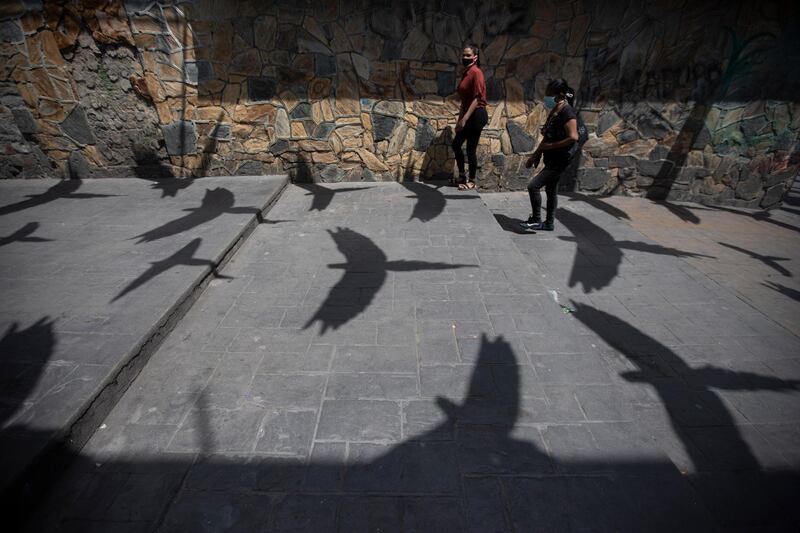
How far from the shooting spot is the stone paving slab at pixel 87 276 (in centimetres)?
197

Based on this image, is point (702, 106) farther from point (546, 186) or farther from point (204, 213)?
point (204, 213)

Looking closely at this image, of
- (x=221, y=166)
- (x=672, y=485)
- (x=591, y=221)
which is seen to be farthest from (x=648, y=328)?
(x=221, y=166)

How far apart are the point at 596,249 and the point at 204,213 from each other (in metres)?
5.15

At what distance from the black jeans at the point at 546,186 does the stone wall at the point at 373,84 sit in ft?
5.32

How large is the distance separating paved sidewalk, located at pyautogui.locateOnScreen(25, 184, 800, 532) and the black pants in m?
2.28

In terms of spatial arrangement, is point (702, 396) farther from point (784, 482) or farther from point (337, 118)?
point (337, 118)

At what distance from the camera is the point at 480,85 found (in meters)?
4.95

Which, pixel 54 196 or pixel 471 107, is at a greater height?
pixel 471 107

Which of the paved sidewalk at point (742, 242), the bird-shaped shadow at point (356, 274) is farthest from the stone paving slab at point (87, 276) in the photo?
the paved sidewalk at point (742, 242)

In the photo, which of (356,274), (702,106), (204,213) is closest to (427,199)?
(356,274)

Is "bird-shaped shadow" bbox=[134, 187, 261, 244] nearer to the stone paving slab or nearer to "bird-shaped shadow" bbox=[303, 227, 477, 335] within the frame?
the stone paving slab

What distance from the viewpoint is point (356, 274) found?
3529 mm

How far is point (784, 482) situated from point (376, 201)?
4.76m

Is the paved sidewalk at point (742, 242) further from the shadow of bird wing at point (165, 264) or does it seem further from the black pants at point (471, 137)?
the shadow of bird wing at point (165, 264)
